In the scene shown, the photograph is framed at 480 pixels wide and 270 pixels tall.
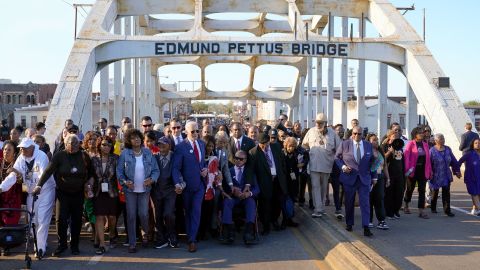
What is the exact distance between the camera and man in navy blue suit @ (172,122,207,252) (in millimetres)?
8430

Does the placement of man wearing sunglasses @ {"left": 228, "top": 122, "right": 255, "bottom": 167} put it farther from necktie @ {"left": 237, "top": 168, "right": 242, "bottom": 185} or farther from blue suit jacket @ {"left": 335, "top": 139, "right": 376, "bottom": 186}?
blue suit jacket @ {"left": 335, "top": 139, "right": 376, "bottom": 186}

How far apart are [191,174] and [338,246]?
240cm

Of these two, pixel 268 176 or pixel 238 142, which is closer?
pixel 268 176

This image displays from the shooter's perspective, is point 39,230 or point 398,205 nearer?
point 39,230

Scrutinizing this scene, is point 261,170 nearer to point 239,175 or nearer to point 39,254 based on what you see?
point 239,175

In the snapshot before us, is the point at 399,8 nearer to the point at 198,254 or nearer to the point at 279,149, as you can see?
the point at 279,149

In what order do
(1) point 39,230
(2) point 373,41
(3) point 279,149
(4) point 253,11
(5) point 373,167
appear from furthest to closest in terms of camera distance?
1. (4) point 253,11
2. (2) point 373,41
3. (3) point 279,149
4. (5) point 373,167
5. (1) point 39,230

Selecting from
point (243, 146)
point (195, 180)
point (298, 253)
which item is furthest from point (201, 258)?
point (243, 146)

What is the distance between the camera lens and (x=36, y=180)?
797cm

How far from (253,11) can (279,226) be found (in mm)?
15298

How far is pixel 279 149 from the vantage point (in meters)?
9.88

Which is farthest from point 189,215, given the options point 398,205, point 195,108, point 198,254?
point 195,108

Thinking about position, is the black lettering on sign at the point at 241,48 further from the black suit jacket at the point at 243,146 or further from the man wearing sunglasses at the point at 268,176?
the man wearing sunglasses at the point at 268,176

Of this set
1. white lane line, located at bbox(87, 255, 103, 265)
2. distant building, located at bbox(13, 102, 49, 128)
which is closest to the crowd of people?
white lane line, located at bbox(87, 255, 103, 265)
